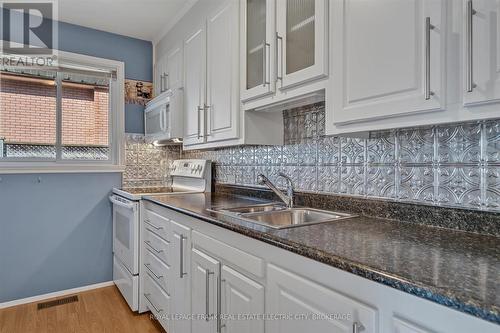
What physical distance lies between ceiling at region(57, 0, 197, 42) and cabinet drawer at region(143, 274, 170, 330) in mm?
2139

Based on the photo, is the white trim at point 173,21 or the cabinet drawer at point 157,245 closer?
the cabinet drawer at point 157,245

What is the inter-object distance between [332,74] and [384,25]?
26 cm

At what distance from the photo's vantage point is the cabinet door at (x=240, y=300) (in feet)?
3.73

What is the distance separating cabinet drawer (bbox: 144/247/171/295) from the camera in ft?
6.33

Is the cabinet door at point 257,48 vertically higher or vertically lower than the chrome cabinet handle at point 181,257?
higher

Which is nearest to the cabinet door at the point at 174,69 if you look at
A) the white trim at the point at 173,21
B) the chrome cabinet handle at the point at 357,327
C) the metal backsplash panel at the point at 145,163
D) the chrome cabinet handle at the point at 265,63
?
the white trim at the point at 173,21

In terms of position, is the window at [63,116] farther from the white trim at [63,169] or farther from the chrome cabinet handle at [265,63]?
the chrome cabinet handle at [265,63]

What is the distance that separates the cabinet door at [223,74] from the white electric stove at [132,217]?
0.64 metres

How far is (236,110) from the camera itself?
184cm

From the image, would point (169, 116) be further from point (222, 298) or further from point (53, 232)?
point (222, 298)

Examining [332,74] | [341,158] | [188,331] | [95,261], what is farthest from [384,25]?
[95,261]

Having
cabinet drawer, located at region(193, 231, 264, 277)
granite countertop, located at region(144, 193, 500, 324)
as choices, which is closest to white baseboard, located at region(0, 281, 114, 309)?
cabinet drawer, located at region(193, 231, 264, 277)

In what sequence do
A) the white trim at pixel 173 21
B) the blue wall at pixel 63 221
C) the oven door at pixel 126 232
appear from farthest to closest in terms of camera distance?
1. the blue wall at pixel 63 221
2. the white trim at pixel 173 21
3. the oven door at pixel 126 232

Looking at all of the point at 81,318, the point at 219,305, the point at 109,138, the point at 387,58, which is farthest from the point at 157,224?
the point at 387,58
